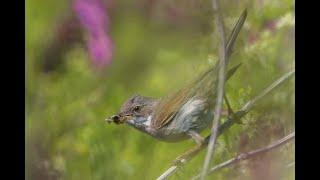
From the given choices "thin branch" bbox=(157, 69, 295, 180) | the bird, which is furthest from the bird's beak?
"thin branch" bbox=(157, 69, 295, 180)

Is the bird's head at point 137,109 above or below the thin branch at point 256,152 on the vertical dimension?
above

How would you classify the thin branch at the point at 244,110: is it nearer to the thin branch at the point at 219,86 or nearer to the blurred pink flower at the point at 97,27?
the thin branch at the point at 219,86

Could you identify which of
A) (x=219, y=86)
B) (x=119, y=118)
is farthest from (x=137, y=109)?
(x=219, y=86)

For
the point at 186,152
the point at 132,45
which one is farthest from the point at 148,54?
the point at 186,152

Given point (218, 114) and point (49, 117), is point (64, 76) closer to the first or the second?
point (49, 117)

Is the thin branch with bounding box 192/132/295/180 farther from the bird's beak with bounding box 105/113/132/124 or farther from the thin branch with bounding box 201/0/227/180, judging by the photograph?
the bird's beak with bounding box 105/113/132/124

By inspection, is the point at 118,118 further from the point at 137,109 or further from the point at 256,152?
the point at 256,152

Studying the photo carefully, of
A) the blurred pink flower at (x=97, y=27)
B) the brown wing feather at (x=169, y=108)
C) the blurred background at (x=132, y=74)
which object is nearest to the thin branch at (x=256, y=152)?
the blurred background at (x=132, y=74)
